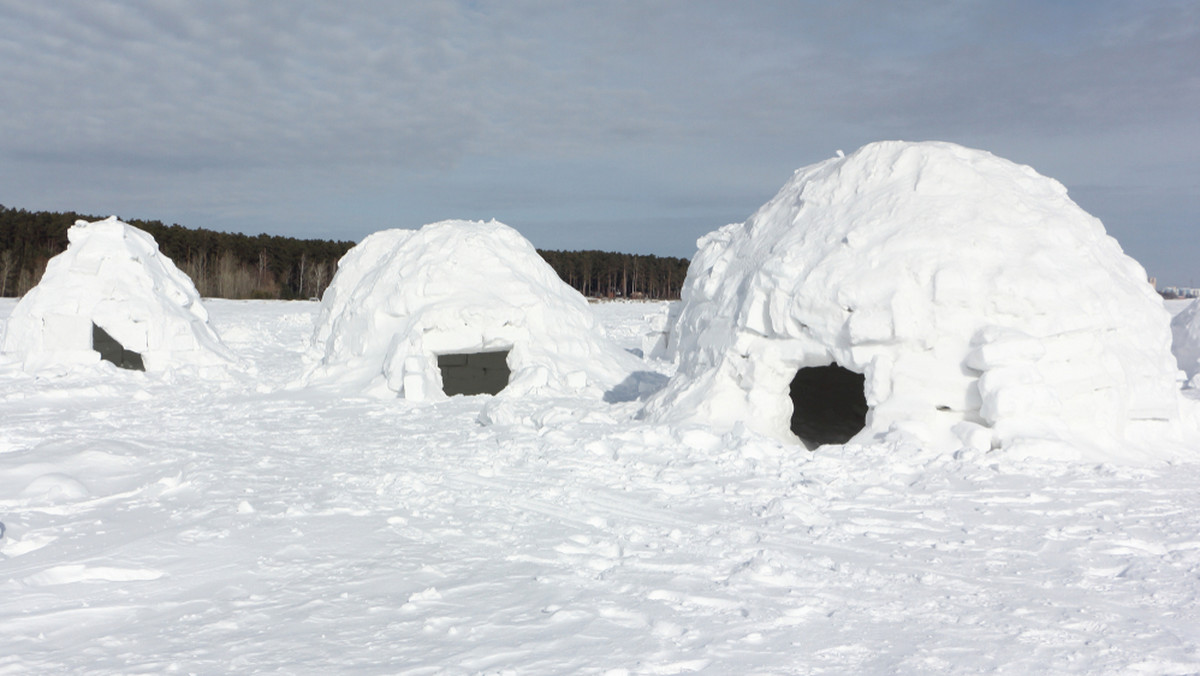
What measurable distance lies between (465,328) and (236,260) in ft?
116

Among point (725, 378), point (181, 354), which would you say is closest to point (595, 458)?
point (725, 378)

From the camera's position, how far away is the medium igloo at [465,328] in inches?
468

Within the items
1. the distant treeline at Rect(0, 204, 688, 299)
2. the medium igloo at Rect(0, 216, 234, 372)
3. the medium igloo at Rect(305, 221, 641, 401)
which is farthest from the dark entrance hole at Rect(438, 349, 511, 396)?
the distant treeline at Rect(0, 204, 688, 299)

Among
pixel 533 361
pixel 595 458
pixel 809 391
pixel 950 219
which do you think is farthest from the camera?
pixel 533 361

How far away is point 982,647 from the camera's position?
3373 millimetres

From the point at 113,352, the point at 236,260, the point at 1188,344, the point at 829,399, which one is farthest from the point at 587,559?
the point at 236,260

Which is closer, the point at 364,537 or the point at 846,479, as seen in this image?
the point at 364,537

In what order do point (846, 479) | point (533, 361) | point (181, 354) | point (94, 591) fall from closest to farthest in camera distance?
point (94, 591) → point (846, 479) → point (533, 361) → point (181, 354)

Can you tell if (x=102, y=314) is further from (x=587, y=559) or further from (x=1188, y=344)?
(x=1188, y=344)

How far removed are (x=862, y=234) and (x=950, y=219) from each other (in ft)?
2.81

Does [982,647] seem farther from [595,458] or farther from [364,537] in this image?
[595,458]

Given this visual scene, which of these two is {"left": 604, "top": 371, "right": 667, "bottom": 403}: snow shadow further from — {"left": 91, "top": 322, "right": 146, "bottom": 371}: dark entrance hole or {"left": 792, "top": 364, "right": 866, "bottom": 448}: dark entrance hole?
{"left": 91, "top": 322, "right": 146, "bottom": 371}: dark entrance hole

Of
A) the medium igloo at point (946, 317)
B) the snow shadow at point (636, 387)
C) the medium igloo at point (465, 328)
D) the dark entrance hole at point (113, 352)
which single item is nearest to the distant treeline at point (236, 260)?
the dark entrance hole at point (113, 352)

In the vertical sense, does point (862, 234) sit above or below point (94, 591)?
above
